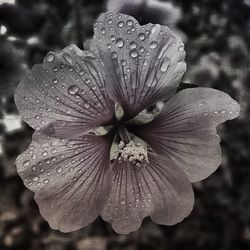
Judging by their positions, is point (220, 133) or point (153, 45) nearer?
point (153, 45)

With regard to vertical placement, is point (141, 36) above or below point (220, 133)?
above

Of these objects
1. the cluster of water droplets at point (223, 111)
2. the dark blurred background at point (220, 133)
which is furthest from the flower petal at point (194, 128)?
the dark blurred background at point (220, 133)

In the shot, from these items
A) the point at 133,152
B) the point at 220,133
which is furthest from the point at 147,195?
the point at 220,133

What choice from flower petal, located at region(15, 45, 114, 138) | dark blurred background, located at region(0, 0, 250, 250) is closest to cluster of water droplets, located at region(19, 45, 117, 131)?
flower petal, located at region(15, 45, 114, 138)

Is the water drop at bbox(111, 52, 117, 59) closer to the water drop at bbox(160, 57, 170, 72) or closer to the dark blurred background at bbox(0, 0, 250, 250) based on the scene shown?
the water drop at bbox(160, 57, 170, 72)

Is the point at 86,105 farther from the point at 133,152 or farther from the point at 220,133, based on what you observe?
the point at 220,133
